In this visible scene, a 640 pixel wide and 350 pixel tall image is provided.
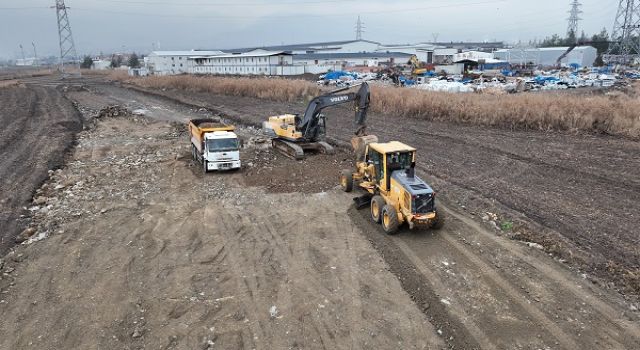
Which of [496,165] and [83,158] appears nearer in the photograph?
[496,165]

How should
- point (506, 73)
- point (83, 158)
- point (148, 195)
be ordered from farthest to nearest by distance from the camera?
1. point (506, 73)
2. point (83, 158)
3. point (148, 195)

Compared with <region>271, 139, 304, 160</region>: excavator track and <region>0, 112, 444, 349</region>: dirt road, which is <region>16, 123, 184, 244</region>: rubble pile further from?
<region>271, 139, 304, 160</region>: excavator track

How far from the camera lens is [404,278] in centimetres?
874

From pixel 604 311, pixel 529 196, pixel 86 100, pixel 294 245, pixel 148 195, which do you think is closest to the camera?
pixel 604 311

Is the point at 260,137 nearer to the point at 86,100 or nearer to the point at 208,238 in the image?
the point at 208,238

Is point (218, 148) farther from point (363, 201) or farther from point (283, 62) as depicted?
point (283, 62)

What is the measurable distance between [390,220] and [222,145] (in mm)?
8132

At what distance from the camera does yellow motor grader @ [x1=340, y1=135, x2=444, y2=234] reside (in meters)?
10.0

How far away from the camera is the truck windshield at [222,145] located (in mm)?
15922

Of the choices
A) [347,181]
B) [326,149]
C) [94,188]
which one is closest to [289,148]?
[326,149]

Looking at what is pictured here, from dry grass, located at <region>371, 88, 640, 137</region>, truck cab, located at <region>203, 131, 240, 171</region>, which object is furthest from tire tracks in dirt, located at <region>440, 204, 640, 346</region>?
dry grass, located at <region>371, 88, 640, 137</region>

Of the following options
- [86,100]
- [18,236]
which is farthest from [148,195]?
[86,100]

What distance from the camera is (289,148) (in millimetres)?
18234

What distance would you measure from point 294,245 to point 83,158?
43.1 feet
